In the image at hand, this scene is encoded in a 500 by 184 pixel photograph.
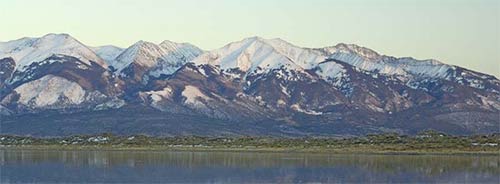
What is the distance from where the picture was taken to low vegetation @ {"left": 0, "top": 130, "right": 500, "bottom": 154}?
14810 cm

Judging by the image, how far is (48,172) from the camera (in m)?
78.6

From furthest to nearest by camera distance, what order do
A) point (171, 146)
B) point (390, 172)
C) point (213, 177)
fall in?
point (171, 146)
point (390, 172)
point (213, 177)

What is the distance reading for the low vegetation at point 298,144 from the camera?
14810cm

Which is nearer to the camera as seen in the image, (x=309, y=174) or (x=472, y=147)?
(x=309, y=174)

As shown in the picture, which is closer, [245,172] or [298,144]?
[245,172]

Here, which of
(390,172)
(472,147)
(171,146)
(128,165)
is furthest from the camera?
(171,146)

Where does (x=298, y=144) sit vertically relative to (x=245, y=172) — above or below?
above

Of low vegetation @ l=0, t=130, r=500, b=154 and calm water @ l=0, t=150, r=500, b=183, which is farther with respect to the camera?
low vegetation @ l=0, t=130, r=500, b=154

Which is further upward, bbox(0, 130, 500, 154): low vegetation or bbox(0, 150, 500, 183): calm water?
bbox(0, 130, 500, 154): low vegetation

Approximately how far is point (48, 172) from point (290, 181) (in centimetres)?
1980

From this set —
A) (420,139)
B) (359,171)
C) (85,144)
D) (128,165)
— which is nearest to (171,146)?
(85,144)

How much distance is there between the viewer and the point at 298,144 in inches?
6585

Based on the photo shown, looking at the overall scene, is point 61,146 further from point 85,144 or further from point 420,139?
point 420,139

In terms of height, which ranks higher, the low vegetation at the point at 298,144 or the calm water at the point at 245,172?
the low vegetation at the point at 298,144
